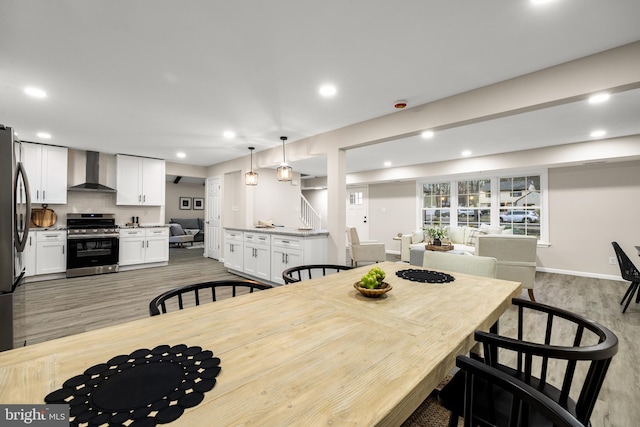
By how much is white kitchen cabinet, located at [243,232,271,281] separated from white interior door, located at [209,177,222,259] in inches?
85.1

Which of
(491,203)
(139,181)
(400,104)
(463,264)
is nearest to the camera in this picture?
(463,264)

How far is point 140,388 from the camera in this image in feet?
2.27

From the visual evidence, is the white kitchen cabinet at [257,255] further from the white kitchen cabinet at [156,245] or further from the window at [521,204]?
the window at [521,204]

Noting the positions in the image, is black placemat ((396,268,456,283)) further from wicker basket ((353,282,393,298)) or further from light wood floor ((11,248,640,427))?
light wood floor ((11,248,640,427))

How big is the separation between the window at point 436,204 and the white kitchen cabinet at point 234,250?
5.03 m

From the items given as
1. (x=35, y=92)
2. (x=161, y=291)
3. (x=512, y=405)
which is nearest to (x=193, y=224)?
(x=161, y=291)

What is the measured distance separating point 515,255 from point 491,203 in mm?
3250

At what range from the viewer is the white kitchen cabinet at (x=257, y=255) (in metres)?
4.55

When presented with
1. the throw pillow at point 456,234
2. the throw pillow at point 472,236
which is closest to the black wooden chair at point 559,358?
the throw pillow at point 472,236

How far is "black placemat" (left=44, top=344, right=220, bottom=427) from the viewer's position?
0.60 meters

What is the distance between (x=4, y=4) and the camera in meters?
1.67

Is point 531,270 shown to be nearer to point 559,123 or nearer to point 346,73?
point 559,123

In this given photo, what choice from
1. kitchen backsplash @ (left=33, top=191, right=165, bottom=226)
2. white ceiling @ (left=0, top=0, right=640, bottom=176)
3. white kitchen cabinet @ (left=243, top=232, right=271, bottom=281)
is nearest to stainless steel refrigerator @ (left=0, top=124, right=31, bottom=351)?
white ceiling @ (left=0, top=0, right=640, bottom=176)

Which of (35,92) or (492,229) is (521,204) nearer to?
(492,229)
